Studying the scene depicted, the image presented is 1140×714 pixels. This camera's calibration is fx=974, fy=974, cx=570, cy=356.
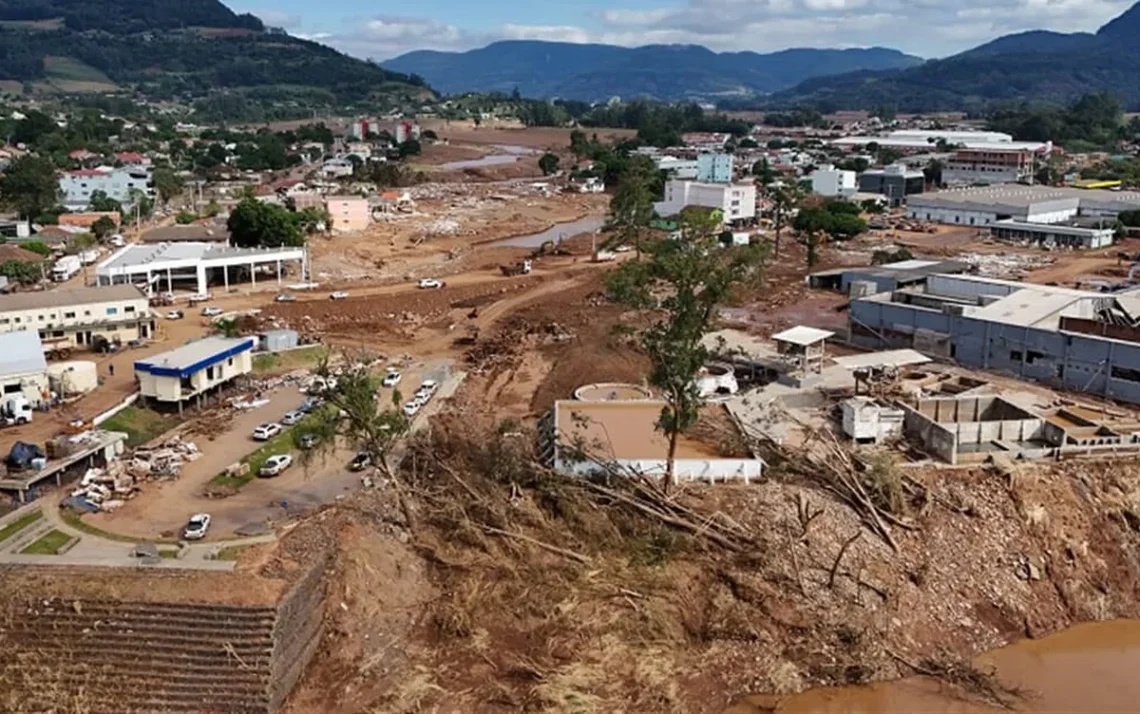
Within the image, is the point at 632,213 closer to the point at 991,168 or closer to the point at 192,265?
the point at 192,265

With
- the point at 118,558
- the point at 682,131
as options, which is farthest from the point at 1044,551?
the point at 682,131

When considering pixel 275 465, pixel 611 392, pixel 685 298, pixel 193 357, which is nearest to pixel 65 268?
pixel 193 357

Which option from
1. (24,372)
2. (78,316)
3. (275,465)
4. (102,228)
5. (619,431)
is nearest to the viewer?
(619,431)

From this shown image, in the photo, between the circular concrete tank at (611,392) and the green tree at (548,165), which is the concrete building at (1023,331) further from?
the green tree at (548,165)

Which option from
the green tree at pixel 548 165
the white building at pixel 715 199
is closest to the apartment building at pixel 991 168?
the white building at pixel 715 199

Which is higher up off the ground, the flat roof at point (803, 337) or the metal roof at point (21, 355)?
the flat roof at point (803, 337)

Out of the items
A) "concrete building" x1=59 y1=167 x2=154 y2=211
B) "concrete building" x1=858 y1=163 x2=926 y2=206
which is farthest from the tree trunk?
"concrete building" x1=858 y1=163 x2=926 y2=206

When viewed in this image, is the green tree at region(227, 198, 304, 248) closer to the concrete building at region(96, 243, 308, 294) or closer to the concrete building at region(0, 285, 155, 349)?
the concrete building at region(96, 243, 308, 294)
